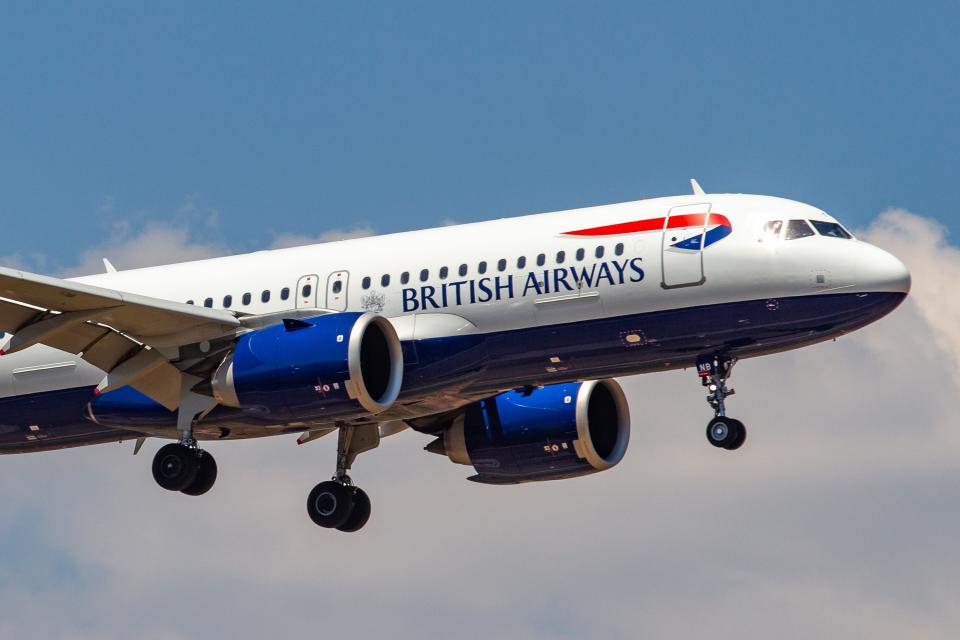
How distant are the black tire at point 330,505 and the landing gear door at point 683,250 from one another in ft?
35.8

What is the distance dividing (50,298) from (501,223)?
385 inches

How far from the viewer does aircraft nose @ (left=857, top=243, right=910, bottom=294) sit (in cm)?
4575

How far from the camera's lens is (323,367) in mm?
46156

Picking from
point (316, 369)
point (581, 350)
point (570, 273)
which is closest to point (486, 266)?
point (570, 273)

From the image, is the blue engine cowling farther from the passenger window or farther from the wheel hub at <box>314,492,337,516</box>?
the passenger window

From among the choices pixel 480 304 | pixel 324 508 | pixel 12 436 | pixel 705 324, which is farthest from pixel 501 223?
pixel 12 436

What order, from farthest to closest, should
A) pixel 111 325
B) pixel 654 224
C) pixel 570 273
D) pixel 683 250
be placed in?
pixel 111 325 → pixel 570 273 → pixel 654 224 → pixel 683 250

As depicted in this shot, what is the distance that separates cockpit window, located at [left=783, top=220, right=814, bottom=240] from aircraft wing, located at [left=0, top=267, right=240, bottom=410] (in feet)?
39.0

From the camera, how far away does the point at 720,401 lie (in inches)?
1865

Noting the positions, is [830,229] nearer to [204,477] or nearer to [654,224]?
[654,224]

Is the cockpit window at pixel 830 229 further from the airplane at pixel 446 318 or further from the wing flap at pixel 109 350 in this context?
the wing flap at pixel 109 350

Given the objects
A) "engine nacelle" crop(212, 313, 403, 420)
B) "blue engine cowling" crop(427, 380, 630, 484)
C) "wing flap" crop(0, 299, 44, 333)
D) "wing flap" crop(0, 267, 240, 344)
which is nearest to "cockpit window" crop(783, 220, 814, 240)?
"engine nacelle" crop(212, 313, 403, 420)

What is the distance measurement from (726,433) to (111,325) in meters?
13.3

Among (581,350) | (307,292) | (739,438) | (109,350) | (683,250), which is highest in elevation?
(307,292)
